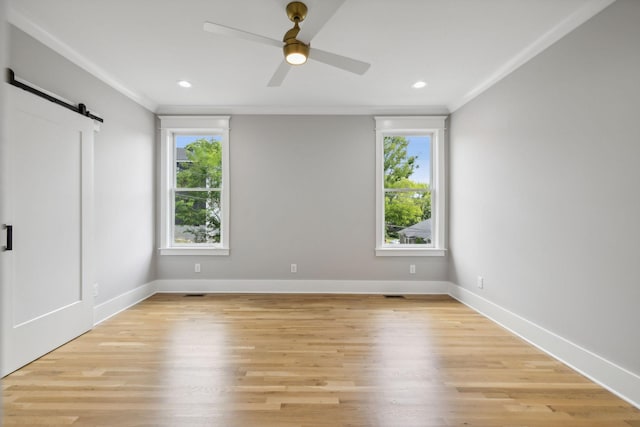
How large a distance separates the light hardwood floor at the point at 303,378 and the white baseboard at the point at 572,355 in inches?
3.1

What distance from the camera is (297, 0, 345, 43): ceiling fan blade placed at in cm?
201

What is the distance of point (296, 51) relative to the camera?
245 centimetres

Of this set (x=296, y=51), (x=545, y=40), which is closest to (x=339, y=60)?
(x=296, y=51)

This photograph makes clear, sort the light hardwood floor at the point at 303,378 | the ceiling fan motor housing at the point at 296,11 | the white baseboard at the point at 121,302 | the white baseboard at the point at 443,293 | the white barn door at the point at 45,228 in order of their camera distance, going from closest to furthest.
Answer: the light hardwood floor at the point at 303,378
the white baseboard at the point at 443,293
the ceiling fan motor housing at the point at 296,11
the white barn door at the point at 45,228
the white baseboard at the point at 121,302

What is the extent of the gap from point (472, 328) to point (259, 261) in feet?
9.14

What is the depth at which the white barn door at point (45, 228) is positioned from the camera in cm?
255

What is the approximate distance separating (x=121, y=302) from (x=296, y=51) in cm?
343

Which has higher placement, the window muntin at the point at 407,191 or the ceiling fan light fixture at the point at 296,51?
the ceiling fan light fixture at the point at 296,51

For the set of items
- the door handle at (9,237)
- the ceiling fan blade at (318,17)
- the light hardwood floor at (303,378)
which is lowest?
the light hardwood floor at (303,378)

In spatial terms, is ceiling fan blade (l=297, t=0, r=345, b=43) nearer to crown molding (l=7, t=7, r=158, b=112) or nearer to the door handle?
crown molding (l=7, t=7, r=158, b=112)

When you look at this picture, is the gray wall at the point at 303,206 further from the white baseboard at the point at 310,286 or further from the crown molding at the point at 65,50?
the crown molding at the point at 65,50

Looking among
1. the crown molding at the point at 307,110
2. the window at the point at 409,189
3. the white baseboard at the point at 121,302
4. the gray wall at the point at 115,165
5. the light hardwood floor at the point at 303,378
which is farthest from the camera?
the window at the point at 409,189

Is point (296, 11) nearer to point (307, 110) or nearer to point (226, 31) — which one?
point (226, 31)

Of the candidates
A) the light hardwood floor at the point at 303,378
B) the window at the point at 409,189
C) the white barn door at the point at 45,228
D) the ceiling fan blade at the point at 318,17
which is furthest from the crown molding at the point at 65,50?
the window at the point at 409,189
